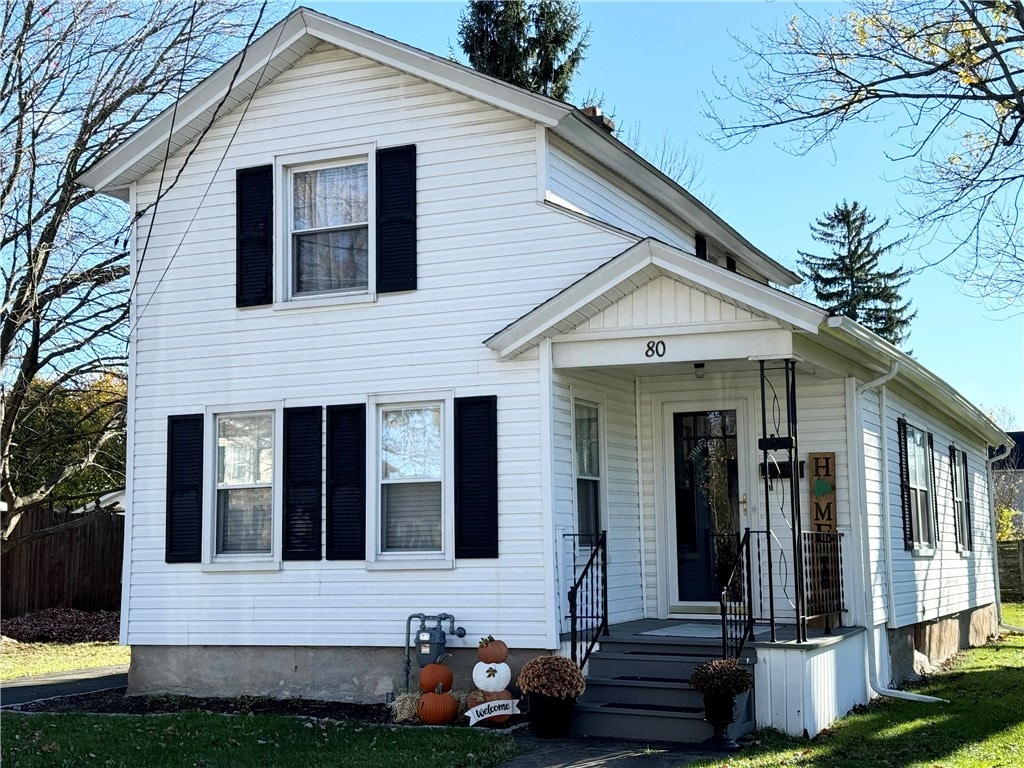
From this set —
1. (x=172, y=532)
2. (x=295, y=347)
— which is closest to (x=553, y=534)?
(x=295, y=347)

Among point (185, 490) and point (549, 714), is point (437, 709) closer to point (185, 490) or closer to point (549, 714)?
point (549, 714)

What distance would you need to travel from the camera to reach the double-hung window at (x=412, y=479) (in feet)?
38.0

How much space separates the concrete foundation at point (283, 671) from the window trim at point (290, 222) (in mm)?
3580

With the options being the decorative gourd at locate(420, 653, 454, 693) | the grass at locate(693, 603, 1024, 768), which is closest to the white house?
the grass at locate(693, 603, 1024, 768)

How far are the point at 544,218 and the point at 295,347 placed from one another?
299 cm

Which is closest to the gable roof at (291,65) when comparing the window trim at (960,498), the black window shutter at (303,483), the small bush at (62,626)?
the black window shutter at (303,483)

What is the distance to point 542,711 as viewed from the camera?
967 centimetres

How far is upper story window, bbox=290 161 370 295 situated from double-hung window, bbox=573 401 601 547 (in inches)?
104

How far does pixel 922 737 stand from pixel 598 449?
4.12 meters

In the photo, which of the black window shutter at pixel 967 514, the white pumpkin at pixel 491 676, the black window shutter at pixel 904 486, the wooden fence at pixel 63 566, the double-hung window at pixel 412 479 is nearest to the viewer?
the white pumpkin at pixel 491 676

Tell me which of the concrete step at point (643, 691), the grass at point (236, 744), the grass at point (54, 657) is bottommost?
the grass at point (54, 657)

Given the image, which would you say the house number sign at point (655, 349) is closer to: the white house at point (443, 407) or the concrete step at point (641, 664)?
the white house at point (443, 407)

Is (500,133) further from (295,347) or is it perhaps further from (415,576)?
(415,576)

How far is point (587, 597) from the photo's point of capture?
11.2 metres
